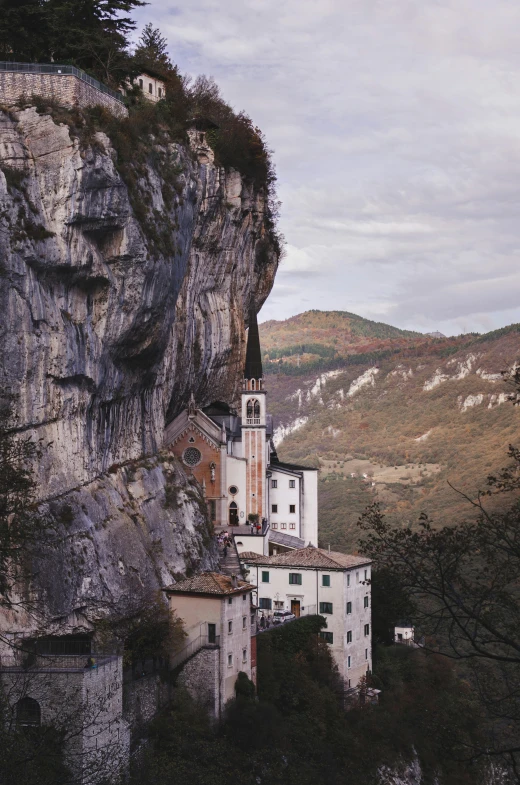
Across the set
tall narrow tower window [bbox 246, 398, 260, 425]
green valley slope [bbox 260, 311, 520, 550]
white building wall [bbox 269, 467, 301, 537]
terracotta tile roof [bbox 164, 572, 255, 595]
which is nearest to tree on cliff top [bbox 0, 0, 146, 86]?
terracotta tile roof [bbox 164, 572, 255, 595]

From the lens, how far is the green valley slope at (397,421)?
10362 centimetres

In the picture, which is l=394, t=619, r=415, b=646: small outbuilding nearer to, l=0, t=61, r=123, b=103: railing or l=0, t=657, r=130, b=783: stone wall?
l=0, t=657, r=130, b=783: stone wall

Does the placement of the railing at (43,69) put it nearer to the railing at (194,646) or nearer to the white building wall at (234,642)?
the white building wall at (234,642)

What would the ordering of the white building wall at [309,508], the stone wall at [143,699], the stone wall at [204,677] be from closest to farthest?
the stone wall at [143,699] < the stone wall at [204,677] < the white building wall at [309,508]

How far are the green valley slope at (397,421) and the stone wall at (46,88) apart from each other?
52117 mm

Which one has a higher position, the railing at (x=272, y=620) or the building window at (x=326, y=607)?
the building window at (x=326, y=607)

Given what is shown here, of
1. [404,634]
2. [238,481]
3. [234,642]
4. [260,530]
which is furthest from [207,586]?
Answer: [404,634]

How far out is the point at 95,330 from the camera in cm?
3753

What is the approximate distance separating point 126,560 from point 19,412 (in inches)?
336

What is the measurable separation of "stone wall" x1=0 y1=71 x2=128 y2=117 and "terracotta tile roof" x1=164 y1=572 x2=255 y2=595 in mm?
17852

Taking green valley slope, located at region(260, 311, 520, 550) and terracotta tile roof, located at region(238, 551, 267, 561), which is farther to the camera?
green valley slope, located at region(260, 311, 520, 550)

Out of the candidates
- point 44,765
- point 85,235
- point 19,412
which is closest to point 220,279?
point 85,235

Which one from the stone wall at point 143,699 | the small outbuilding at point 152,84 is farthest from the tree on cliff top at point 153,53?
the stone wall at point 143,699

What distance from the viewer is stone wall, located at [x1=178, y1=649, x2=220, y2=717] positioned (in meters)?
37.7
